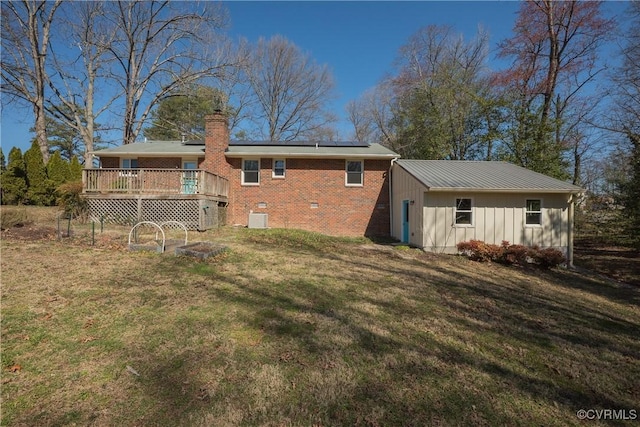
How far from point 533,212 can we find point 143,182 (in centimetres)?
1527

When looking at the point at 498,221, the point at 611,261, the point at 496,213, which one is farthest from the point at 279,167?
the point at 611,261

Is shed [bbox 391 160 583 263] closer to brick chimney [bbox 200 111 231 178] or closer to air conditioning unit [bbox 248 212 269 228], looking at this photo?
air conditioning unit [bbox 248 212 269 228]

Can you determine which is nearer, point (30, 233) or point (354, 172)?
point (30, 233)

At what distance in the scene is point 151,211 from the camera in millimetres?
12758

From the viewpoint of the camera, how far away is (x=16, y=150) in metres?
17.6

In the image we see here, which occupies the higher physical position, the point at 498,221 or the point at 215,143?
the point at 215,143

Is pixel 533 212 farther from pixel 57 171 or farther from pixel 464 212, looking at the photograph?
pixel 57 171

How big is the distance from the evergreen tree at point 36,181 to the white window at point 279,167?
12756mm

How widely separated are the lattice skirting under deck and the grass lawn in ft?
18.1

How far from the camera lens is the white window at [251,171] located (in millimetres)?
16062

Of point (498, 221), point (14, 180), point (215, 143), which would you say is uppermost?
point (215, 143)

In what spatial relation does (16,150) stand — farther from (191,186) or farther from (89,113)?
(191,186)

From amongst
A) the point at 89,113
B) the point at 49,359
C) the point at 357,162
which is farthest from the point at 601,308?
the point at 89,113

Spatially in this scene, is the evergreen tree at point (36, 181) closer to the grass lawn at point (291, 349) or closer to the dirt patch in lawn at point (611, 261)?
the grass lawn at point (291, 349)
